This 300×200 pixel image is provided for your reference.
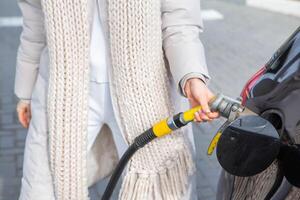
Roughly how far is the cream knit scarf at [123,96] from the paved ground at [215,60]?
1.46m

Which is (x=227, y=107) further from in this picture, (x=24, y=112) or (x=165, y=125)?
(x=24, y=112)

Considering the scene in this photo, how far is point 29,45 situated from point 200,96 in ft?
2.43

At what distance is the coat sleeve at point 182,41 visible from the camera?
80.5 inches

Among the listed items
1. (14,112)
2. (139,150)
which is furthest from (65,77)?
(14,112)

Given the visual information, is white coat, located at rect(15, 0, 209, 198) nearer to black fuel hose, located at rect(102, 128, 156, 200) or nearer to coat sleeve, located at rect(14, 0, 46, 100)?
coat sleeve, located at rect(14, 0, 46, 100)

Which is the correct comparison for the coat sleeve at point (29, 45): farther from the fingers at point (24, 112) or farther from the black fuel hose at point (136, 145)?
the black fuel hose at point (136, 145)

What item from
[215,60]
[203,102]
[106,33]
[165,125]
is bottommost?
[215,60]

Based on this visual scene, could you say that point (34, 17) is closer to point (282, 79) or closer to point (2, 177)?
point (282, 79)

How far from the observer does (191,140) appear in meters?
2.34

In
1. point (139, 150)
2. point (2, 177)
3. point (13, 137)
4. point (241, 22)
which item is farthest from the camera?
point (241, 22)

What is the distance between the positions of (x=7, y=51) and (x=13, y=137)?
2.07 m

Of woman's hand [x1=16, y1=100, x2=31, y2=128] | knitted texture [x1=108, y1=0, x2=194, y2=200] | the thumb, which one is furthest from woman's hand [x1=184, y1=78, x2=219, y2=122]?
woman's hand [x1=16, y1=100, x2=31, y2=128]

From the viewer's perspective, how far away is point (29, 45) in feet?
Result: 7.52

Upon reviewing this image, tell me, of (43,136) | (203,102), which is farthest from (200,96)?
(43,136)
